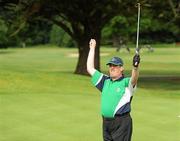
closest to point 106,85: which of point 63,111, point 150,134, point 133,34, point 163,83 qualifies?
point 150,134

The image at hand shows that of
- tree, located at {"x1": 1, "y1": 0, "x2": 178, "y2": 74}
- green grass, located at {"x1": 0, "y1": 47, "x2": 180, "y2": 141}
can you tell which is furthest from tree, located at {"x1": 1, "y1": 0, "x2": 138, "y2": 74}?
green grass, located at {"x1": 0, "y1": 47, "x2": 180, "y2": 141}

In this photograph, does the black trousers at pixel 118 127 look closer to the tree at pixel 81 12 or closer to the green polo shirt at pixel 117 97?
the green polo shirt at pixel 117 97

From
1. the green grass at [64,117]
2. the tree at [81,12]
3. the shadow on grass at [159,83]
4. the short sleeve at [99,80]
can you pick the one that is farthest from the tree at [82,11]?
the short sleeve at [99,80]

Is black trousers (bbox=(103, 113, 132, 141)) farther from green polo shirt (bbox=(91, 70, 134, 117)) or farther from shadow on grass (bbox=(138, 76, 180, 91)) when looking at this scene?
shadow on grass (bbox=(138, 76, 180, 91))

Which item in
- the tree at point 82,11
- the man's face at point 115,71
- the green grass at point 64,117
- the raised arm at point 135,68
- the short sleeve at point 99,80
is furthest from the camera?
the tree at point 82,11

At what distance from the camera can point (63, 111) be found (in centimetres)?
1412

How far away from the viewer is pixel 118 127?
7141 millimetres

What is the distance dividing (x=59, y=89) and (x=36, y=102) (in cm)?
490

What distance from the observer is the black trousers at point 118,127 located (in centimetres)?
711

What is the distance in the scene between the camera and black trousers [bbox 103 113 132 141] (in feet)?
23.3

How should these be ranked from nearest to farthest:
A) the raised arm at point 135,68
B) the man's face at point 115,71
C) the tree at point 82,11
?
the raised arm at point 135,68 < the man's face at point 115,71 < the tree at point 82,11

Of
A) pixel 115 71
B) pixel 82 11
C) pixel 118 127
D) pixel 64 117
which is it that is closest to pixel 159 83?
pixel 82 11

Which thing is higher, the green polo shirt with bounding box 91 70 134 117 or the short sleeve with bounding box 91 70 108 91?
the short sleeve with bounding box 91 70 108 91

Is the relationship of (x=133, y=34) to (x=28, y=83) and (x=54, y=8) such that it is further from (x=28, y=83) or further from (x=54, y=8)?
(x=28, y=83)
